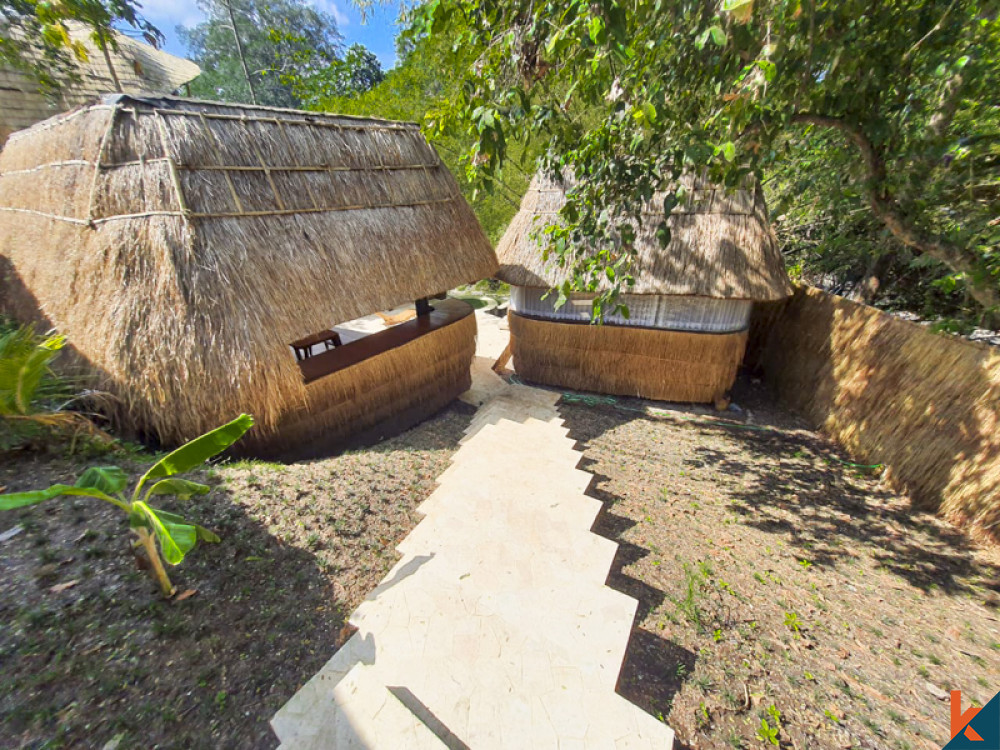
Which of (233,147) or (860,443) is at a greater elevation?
(233,147)

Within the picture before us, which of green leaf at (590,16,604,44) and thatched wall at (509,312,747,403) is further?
thatched wall at (509,312,747,403)

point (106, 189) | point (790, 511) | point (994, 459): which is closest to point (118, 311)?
point (106, 189)

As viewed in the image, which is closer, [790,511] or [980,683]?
[980,683]

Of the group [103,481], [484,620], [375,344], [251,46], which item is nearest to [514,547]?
[484,620]

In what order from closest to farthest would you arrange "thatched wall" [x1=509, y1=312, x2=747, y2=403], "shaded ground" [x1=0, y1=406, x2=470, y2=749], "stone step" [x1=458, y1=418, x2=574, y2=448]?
"shaded ground" [x1=0, y1=406, x2=470, y2=749] < "stone step" [x1=458, y1=418, x2=574, y2=448] < "thatched wall" [x1=509, y1=312, x2=747, y2=403]

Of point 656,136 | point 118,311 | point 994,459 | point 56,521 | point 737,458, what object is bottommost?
point 737,458

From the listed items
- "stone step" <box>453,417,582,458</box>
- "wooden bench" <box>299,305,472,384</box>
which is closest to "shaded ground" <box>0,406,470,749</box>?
"stone step" <box>453,417,582,458</box>

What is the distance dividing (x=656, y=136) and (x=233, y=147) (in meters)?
4.51

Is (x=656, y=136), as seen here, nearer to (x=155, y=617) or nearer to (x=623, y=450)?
(x=623, y=450)

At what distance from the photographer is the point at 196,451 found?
2.46 meters

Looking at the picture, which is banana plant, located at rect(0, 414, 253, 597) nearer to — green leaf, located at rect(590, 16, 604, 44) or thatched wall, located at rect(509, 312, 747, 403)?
green leaf, located at rect(590, 16, 604, 44)

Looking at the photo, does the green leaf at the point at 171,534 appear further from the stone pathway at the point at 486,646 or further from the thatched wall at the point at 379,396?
the thatched wall at the point at 379,396

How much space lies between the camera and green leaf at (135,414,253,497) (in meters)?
2.39

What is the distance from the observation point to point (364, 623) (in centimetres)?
238
